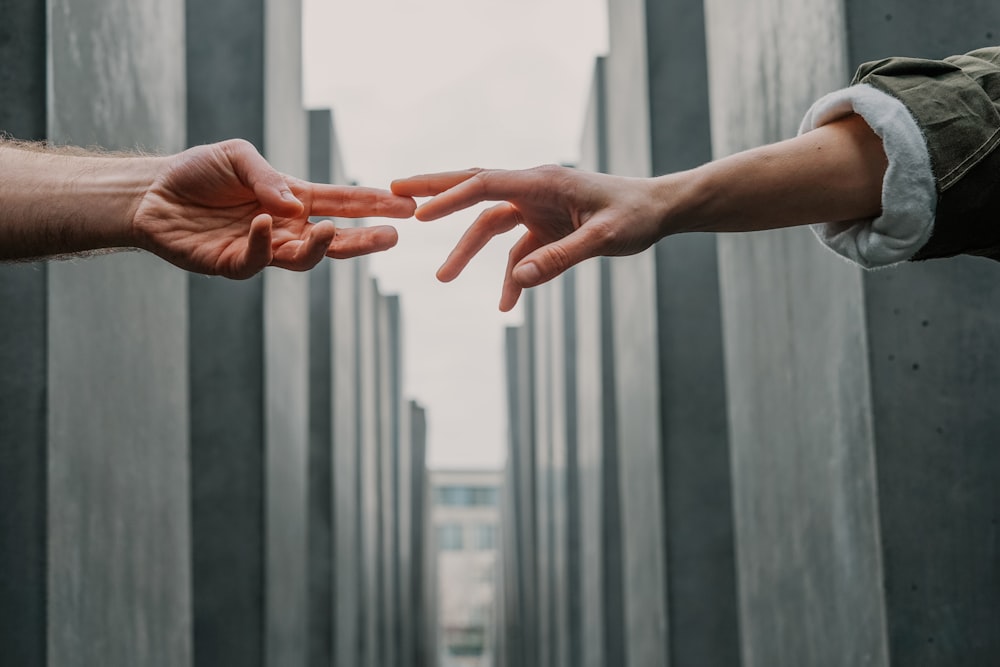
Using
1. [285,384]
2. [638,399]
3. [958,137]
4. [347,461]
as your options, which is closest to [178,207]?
[958,137]

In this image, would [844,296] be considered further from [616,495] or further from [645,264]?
[616,495]

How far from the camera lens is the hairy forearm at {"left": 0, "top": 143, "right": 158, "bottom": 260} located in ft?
10.8

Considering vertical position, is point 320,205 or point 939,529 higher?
point 320,205

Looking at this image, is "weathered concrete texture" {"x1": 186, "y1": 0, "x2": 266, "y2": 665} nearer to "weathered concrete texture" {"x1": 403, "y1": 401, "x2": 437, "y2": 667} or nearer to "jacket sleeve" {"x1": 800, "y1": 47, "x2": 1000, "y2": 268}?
"jacket sleeve" {"x1": 800, "y1": 47, "x2": 1000, "y2": 268}

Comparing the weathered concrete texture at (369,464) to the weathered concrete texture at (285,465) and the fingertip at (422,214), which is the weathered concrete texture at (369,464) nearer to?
the weathered concrete texture at (285,465)

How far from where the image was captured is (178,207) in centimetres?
331

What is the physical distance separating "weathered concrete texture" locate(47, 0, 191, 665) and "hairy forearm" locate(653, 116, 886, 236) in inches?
88.8

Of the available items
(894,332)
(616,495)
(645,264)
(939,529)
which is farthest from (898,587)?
(616,495)

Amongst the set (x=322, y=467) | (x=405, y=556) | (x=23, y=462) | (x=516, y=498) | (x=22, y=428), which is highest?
(x=322, y=467)

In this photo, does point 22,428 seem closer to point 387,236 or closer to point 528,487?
point 387,236

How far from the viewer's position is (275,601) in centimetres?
810

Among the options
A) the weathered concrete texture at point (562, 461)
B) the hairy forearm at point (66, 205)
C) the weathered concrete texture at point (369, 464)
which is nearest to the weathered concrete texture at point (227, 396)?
the hairy forearm at point (66, 205)

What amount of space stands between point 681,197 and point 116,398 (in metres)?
2.63

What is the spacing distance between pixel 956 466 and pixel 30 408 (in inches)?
119
